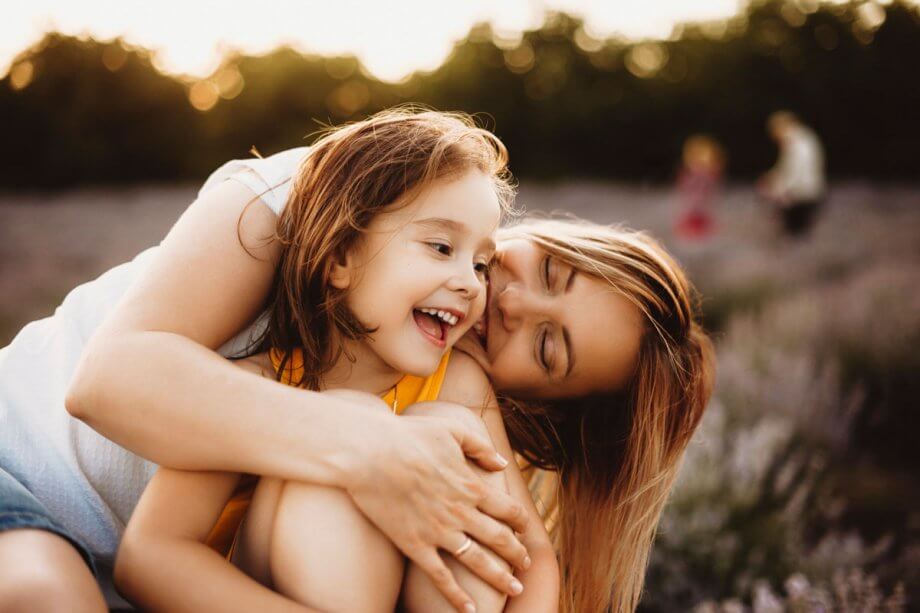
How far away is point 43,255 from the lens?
26.8 ft

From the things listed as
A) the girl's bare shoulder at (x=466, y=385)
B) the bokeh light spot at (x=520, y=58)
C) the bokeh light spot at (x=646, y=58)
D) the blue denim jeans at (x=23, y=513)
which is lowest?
the blue denim jeans at (x=23, y=513)

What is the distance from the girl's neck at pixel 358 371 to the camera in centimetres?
171

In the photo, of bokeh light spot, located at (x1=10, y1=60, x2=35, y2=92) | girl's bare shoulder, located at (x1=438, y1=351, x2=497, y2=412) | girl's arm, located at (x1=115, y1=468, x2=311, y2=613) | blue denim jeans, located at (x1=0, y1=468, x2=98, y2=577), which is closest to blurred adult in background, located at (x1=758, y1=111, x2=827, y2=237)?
girl's bare shoulder, located at (x1=438, y1=351, x2=497, y2=412)

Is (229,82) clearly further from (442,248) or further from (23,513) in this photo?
(23,513)

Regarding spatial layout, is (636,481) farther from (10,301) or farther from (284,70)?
(284,70)

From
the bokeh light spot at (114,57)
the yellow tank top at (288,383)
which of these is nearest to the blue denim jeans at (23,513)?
the yellow tank top at (288,383)

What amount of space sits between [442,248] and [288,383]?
1.53 feet

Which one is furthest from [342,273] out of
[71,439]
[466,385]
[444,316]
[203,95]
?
[203,95]

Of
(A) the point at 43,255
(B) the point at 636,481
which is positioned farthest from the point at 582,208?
(B) the point at 636,481

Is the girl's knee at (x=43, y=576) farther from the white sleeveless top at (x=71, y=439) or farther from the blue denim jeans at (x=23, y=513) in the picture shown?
the white sleeveless top at (x=71, y=439)

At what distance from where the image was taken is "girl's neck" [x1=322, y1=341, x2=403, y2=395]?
1706 millimetres

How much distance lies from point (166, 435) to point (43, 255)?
317 inches

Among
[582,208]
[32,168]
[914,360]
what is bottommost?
[914,360]

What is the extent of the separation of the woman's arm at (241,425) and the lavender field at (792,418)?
1410mm
